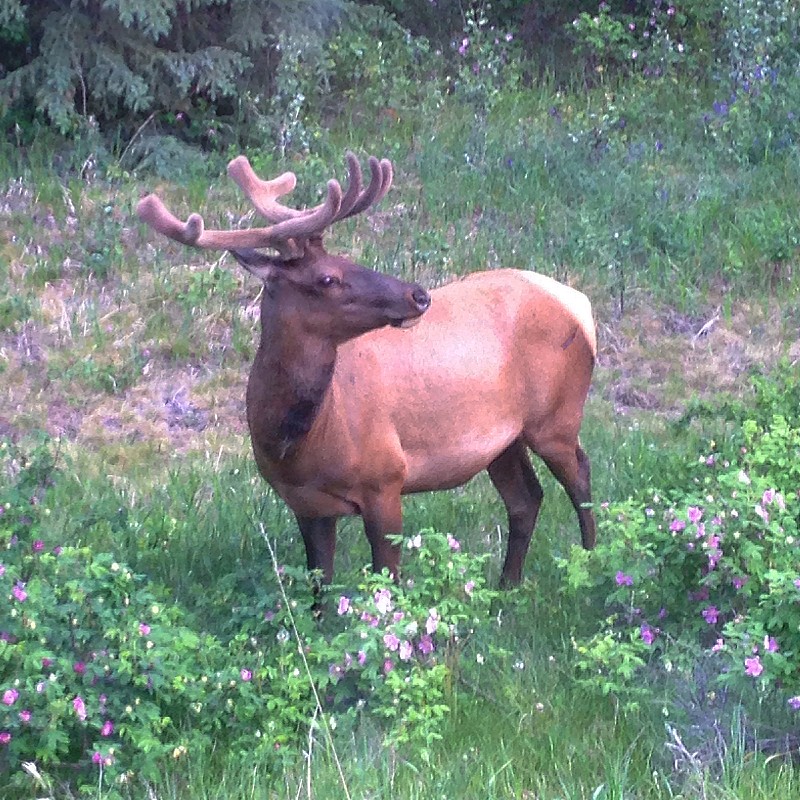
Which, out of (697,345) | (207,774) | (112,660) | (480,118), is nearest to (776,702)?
(207,774)

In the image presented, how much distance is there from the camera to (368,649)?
13.2 feet

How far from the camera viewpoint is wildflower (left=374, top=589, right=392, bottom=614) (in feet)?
13.6

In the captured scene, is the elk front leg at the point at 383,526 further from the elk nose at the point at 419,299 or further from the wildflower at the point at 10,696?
the wildflower at the point at 10,696

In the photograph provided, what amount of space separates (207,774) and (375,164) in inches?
87.3

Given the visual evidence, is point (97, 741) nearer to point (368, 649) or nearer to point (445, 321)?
point (368, 649)

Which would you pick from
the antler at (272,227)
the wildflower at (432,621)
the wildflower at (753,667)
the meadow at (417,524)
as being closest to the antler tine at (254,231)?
the antler at (272,227)

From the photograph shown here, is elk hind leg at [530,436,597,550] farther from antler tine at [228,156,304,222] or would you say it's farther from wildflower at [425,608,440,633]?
wildflower at [425,608,440,633]

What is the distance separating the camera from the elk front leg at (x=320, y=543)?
16.9ft

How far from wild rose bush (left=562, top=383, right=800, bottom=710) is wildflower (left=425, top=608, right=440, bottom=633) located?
441mm

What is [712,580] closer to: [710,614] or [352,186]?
[710,614]

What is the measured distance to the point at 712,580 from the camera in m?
4.23

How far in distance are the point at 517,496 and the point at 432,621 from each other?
1.86 m

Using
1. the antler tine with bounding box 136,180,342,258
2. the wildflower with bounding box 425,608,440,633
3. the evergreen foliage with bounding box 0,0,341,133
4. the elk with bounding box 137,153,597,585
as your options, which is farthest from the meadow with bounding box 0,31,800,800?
the antler tine with bounding box 136,180,342,258

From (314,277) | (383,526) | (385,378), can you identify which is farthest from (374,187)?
(383,526)
